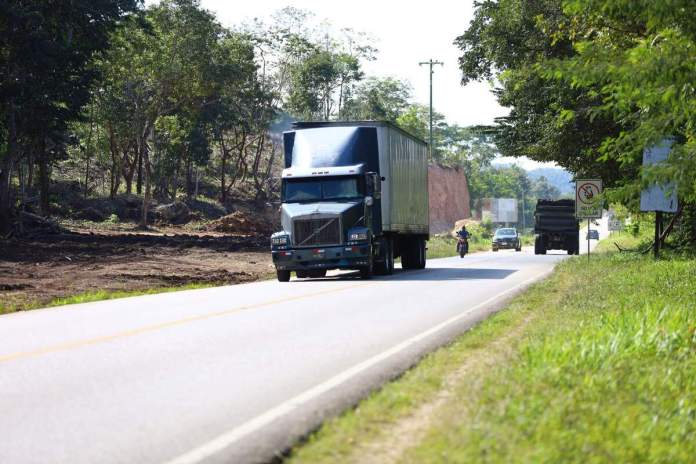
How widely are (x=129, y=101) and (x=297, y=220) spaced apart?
1537 inches

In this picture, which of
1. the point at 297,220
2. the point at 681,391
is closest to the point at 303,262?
the point at 297,220

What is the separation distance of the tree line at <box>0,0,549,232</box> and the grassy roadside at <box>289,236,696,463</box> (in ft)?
104

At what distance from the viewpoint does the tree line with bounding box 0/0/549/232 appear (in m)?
41.9

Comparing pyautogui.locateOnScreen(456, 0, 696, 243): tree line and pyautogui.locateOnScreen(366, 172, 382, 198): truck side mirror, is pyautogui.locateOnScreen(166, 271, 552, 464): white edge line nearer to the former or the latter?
pyautogui.locateOnScreen(456, 0, 696, 243): tree line

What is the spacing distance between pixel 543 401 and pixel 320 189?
20.7 m

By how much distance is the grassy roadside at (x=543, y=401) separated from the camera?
6.35 metres

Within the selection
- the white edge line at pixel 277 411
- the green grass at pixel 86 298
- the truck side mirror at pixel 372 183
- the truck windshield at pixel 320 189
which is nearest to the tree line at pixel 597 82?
the white edge line at pixel 277 411

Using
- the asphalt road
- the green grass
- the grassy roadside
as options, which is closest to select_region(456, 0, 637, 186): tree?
the green grass

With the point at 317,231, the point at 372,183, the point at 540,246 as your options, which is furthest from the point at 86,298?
the point at 540,246

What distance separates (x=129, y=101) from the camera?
63.9 metres

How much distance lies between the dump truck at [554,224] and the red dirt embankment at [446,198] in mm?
58755

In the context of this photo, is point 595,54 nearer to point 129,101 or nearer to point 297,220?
point 297,220

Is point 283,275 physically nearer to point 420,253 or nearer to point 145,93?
point 420,253

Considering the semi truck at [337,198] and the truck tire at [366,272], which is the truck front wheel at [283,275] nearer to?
the semi truck at [337,198]
